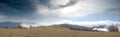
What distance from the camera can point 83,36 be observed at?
16641mm

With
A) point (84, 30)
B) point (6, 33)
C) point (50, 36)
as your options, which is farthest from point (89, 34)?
point (6, 33)

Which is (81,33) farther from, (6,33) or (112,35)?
(6,33)

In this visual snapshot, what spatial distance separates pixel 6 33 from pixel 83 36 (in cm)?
416

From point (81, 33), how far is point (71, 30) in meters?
0.64

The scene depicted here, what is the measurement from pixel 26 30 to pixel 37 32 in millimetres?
613

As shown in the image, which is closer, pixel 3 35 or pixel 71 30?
pixel 3 35

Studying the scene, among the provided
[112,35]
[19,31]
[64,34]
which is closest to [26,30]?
[19,31]

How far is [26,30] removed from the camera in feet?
55.0

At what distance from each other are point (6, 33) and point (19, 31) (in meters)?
0.70

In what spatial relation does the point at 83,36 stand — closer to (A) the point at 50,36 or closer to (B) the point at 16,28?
(A) the point at 50,36

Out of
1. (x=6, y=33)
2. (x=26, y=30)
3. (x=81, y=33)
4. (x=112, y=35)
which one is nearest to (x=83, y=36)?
(x=81, y=33)

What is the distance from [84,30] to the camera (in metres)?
17.2

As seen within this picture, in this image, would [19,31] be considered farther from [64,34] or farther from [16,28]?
[64,34]

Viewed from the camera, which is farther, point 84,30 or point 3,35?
point 84,30
